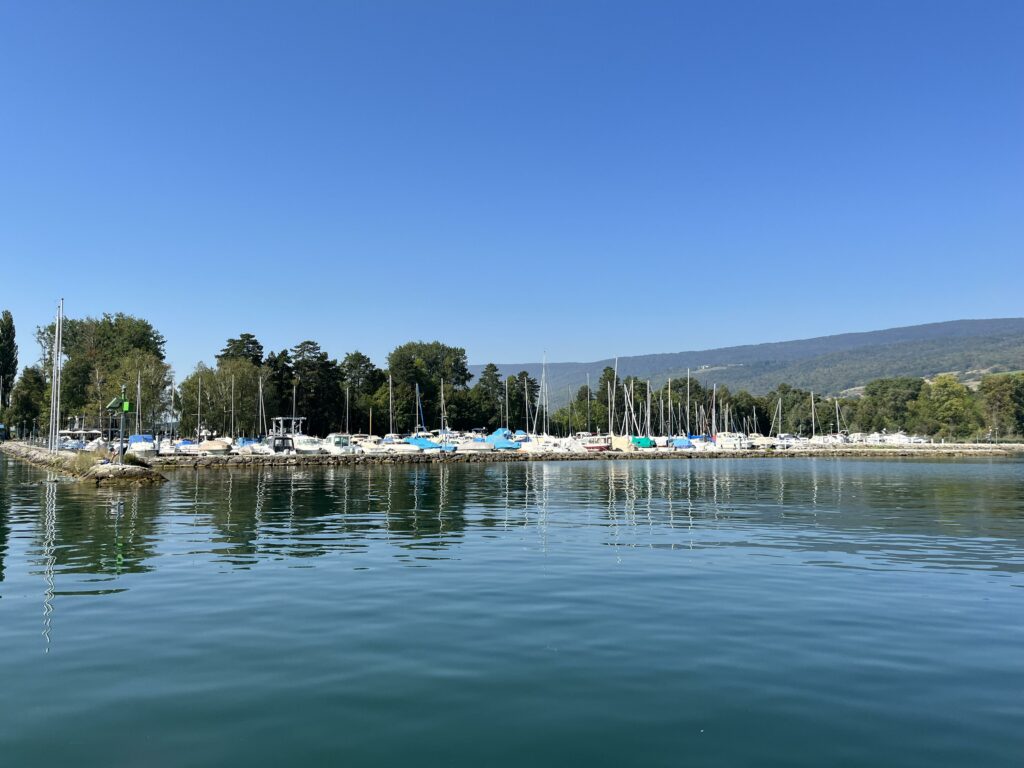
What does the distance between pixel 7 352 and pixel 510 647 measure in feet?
501

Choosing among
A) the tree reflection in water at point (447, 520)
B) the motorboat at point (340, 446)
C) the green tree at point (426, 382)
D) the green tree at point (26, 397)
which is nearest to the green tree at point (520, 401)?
the green tree at point (426, 382)

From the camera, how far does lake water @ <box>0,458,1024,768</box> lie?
26.3 feet

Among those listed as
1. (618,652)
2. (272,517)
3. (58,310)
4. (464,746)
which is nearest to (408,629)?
(618,652)

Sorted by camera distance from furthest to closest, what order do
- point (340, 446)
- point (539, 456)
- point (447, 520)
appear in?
point (539, 456) < point (340, 446) < point (447, 520)

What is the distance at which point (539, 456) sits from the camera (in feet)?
360

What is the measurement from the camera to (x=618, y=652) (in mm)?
Answer: 11406

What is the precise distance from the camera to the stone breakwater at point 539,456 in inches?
3258

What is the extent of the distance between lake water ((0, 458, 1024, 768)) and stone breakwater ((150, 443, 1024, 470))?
58.6m

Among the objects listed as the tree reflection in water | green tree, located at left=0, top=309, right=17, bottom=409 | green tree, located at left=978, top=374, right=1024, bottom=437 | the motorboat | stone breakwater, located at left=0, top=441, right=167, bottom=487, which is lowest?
the tree reflection in water

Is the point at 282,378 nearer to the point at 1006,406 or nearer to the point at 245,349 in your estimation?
the point at 245,349

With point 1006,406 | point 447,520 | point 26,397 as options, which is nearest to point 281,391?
point 26,397

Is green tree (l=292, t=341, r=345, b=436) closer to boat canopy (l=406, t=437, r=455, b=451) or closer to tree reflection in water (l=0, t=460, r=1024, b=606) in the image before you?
boat canopy (l=406, t=437, r=455, b=451)

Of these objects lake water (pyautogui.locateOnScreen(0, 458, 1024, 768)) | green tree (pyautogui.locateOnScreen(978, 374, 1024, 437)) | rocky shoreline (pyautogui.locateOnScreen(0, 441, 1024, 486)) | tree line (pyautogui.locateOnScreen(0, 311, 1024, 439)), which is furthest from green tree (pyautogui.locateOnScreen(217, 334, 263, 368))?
green tree (pyautogui.locateOnScreen(978, 374, 1024, 437))

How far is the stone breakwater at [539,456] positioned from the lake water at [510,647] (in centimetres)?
5864
